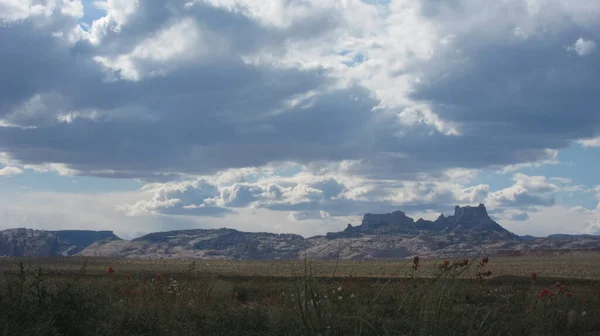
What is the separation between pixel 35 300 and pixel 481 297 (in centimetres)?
1351

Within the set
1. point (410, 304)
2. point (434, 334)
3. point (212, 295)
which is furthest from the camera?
point (212, 295)

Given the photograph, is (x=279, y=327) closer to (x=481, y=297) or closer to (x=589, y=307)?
(x=589, y=307)

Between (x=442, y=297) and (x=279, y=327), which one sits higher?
(x=442, y=297)

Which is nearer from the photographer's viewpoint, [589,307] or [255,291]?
[589,307]

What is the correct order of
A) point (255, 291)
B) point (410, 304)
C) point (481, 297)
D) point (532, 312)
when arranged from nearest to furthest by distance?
point (410, 304)
point (532, 312)
point (481, 297)
point (255, 291)

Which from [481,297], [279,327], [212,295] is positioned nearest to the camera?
[279,327]

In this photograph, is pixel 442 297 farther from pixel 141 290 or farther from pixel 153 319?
pixel 141 290

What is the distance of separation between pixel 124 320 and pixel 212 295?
5.07 metres

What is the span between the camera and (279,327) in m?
10.2

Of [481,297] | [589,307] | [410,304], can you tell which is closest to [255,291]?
[481,297]

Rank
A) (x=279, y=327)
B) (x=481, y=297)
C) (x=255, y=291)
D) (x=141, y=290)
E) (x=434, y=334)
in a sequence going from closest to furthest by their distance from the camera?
(x=434, y=334) → (x=279, y=327) → (x=141, y=290) → (x=481, y=297) → (x=255, y=291)

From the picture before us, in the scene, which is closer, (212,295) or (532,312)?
(532,312)

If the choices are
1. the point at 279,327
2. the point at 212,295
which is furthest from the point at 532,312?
the point at 212,295

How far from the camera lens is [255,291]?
22156mm
